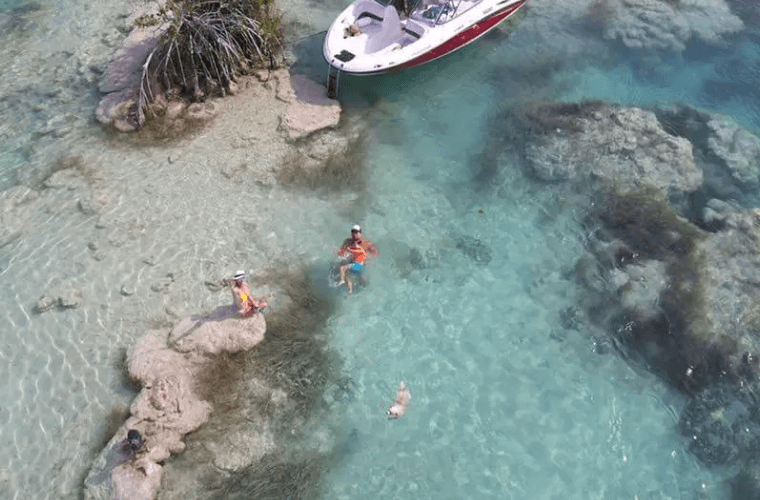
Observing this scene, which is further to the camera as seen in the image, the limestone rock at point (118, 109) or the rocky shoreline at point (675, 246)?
the limestone rock at point (118, 109)

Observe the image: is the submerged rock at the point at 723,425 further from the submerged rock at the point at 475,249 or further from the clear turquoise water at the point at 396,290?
the submerged rock at the point at 475,249

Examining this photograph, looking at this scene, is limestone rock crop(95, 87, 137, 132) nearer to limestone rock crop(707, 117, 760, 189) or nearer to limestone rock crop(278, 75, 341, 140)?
limestone rock crop(278, 75, 341, 140)

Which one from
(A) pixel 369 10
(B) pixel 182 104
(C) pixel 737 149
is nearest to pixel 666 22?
(C) pixel 737 149

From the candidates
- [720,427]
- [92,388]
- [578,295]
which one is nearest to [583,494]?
[720,427]

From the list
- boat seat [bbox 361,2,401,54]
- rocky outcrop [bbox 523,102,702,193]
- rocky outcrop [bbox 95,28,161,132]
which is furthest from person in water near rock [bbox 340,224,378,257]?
rocky outcrop [bbox 95,28,161,132]

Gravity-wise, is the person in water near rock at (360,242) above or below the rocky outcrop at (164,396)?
above

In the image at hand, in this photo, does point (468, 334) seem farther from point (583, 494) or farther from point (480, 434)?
point (583, 494)

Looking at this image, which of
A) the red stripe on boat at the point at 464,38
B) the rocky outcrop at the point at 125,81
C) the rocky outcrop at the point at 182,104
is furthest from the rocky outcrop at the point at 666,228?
the rocky outcrop at the point at 125,81
